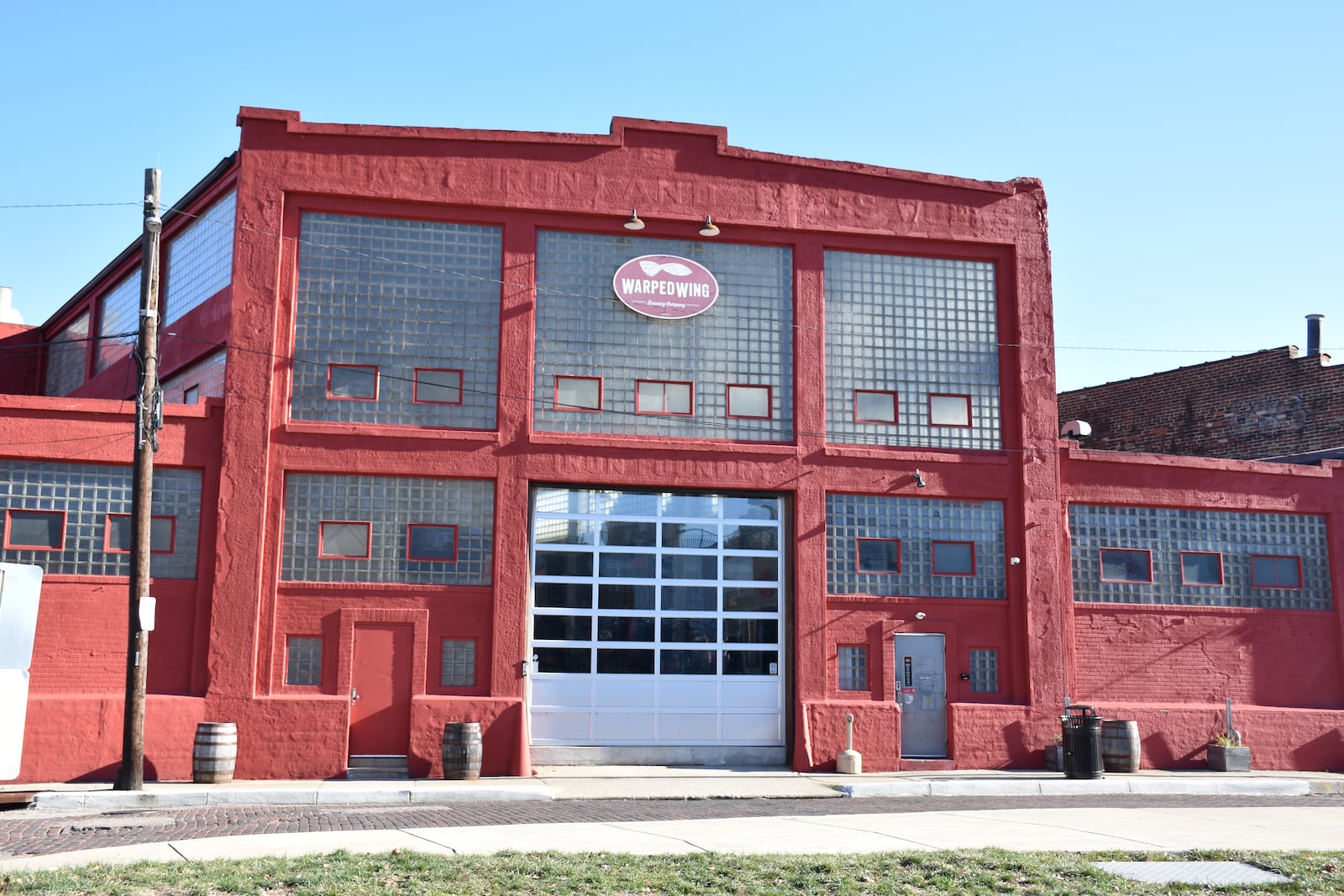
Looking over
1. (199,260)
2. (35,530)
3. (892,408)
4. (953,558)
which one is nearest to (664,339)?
(892,408)

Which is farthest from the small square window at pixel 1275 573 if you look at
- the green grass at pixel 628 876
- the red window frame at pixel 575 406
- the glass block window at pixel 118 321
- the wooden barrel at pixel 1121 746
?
the glass block window at pixel 118 321

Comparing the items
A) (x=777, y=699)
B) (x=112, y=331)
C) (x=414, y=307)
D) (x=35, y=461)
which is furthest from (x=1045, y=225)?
(x=112, y=331)

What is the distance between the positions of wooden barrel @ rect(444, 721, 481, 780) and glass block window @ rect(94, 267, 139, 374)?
11300mm

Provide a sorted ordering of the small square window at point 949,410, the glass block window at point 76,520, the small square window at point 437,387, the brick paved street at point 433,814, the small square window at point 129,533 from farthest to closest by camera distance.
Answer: the small square window at point 949,410 < the small square window at point 437,387 < the small square window at point 129,533 < the glass block window at point 76,520 < the brick paved street at point 433,814

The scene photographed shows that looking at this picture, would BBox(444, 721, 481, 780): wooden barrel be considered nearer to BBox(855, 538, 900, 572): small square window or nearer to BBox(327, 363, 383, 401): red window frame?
BBox(327, 363, 383, 401): red window frame

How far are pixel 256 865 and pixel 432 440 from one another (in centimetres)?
1052

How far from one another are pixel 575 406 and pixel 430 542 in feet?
10.3

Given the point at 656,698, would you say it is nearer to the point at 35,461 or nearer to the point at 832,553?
the point at 832,553

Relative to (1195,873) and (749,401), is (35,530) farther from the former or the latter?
(1195,873)

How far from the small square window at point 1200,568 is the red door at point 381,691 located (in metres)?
13.4

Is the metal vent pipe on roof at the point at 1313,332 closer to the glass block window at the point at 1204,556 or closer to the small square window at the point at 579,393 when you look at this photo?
the glass block window at the point at 1204,556

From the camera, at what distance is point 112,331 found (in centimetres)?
2631

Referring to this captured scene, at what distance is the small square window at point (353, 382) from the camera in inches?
773

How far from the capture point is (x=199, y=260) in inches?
850
